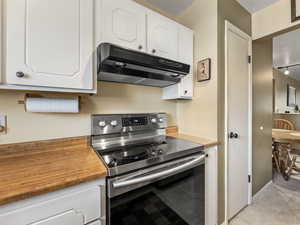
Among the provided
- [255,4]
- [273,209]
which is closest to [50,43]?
[255,4]

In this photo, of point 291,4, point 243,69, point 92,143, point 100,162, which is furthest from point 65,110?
point 291,4

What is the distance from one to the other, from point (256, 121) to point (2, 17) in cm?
267

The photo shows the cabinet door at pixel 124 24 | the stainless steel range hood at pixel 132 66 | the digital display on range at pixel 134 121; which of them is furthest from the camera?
the digital display on range at pixel 134 121

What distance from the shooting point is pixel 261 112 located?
2150 millimetres

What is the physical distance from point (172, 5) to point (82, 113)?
163 cm

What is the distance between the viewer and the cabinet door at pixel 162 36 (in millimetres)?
1384

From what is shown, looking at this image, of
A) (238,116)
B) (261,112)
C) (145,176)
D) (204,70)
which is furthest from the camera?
(261,112)

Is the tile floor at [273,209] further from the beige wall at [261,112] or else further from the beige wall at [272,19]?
the beige wall at [272,19]

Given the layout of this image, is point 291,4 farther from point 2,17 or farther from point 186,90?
point 2,17

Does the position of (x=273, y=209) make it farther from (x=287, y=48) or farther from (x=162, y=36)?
(x=287, y=48)

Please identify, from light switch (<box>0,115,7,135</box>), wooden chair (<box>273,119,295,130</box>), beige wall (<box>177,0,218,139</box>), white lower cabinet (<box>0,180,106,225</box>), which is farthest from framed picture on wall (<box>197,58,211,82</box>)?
wooden chair (<box>273,119,295,130</box>)

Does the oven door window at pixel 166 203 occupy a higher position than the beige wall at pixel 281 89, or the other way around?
the beige wall at pixel 281 89

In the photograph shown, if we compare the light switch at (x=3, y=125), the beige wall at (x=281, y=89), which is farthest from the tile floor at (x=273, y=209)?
the beige wall at (x=281, y=89)

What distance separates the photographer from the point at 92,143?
1327mm
